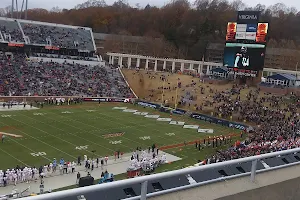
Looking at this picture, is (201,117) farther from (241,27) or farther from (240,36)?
(241,27)

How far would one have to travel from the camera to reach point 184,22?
8469cm

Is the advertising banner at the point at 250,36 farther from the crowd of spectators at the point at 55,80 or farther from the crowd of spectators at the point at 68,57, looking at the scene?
the crowd of spectators at the point at 68,57

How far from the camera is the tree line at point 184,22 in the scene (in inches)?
3125

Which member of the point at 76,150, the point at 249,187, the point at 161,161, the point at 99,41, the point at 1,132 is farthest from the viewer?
the point at 99,41

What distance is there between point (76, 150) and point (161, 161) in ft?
18.5

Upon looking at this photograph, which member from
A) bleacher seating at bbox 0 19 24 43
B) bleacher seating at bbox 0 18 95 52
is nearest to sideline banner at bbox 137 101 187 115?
bleacher seating at bbox 0 18 95 52

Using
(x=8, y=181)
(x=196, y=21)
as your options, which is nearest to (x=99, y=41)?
(x=196, y=21)

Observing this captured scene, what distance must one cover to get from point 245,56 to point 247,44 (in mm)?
1297

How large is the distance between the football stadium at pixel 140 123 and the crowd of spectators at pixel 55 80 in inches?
6.2

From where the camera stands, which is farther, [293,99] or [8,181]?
[293,99]

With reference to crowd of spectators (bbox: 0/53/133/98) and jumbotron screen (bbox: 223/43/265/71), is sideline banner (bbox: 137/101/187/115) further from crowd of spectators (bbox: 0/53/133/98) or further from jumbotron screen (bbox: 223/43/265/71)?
jumbotron screen (bbox: 223/43/265/71)

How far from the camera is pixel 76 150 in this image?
2323cm

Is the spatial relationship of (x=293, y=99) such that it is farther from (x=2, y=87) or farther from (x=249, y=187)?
(x=249, y=187)

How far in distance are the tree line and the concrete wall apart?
238 ft
